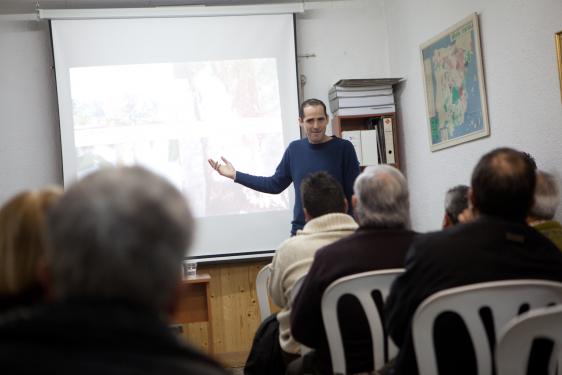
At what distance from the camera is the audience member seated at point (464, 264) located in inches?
62.4

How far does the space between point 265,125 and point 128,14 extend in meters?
1.18

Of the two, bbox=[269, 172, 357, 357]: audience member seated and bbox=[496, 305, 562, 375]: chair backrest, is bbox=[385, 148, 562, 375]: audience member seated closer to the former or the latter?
bbox=[496, 305, 562, 375]: chair backrest

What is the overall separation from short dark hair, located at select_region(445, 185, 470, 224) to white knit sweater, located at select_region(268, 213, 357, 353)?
53cm

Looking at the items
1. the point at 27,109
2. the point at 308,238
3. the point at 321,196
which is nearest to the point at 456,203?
the point at 321,196

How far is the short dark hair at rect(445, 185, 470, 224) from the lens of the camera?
8.58 ft

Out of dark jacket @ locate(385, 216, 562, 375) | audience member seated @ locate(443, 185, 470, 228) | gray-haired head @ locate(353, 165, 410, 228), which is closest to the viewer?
dark jacket @ locate(385, 216, 562, 375)

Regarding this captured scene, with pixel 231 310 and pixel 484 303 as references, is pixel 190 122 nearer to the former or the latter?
pixel 231 310

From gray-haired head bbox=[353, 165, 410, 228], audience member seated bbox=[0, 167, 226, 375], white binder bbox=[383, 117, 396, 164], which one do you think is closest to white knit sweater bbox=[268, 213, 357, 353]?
gray-haired head bbox=[353, 165, 410, 228]

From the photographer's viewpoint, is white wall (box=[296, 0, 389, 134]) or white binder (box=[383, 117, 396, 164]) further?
white wall (box=[296, 0, 389, 134])

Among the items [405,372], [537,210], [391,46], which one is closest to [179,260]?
[405,372]

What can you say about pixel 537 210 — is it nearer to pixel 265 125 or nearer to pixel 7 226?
pixel 7 226

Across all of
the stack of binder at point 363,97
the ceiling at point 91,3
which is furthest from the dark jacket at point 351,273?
the ceiling at point 91,3

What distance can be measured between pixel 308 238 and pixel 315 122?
5.33 feet

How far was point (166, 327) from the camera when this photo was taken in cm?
78
